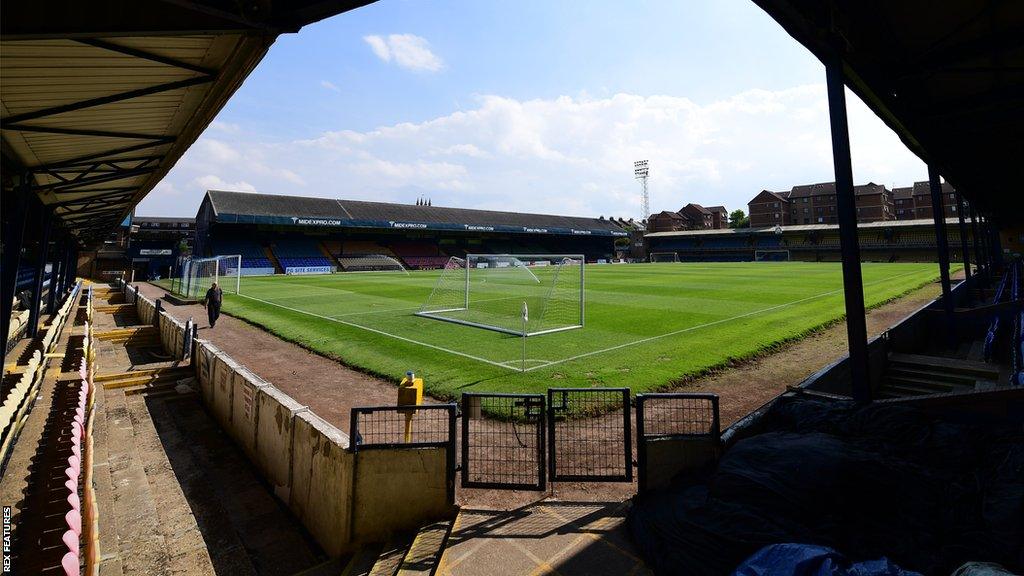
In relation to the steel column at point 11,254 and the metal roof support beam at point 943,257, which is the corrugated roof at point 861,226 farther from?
the steel column at point 11,254

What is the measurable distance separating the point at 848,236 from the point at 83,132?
11205 mm

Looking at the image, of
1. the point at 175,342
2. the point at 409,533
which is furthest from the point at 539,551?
the point at 175,342

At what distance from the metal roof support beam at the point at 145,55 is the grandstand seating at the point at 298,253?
54.7m

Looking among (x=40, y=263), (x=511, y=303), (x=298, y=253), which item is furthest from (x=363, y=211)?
(x=40, y=263)

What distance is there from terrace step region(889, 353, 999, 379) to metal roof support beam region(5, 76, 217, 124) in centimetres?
1533

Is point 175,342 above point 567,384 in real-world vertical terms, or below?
above

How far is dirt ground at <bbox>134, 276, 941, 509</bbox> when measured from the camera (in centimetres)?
545

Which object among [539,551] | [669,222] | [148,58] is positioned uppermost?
[669,222]

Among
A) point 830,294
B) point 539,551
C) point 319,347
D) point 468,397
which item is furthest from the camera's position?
point 830,294

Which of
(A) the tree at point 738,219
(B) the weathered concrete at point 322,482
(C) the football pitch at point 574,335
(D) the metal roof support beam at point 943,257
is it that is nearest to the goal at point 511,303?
(C) the football pitch at point 574,335

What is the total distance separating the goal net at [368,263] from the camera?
5858 centimetres

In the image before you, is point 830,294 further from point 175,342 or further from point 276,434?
point 175,342

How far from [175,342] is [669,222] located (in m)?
107

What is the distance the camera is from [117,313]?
25.7 metres
